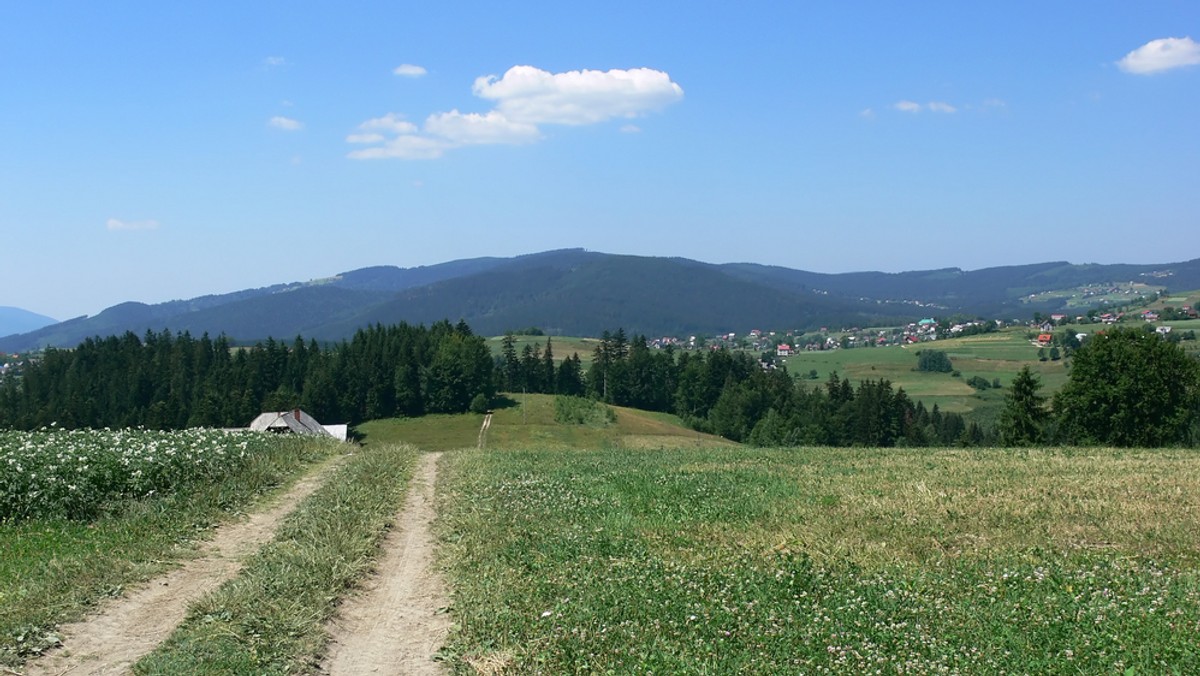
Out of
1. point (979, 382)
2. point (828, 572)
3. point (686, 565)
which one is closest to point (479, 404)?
point (979, 382)

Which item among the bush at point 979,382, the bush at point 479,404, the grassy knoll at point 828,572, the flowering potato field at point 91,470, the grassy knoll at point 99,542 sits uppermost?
the flowering potato field at point 91,470

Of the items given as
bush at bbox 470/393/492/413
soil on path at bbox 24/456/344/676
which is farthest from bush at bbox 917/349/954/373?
soil on path at bbox 24/456/344/676

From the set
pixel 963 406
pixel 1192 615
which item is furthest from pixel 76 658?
pixel 963 406

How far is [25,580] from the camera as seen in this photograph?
1281 centimetres

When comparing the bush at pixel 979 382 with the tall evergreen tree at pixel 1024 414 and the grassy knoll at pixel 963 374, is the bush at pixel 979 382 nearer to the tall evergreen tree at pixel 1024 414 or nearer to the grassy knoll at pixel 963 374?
the grassy knoll at pixel 963 374

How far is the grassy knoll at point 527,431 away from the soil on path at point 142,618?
77625 mm

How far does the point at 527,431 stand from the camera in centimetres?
10669

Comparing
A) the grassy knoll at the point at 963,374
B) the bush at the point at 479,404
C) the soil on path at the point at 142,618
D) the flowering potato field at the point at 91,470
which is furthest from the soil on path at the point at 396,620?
the grassy knoll at the point at 963,374

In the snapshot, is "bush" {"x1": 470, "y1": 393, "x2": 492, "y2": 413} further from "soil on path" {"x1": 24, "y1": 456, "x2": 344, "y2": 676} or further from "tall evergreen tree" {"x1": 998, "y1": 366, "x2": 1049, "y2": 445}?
"soil on path" {"x1": 24, "y1": 456, "x2": 344, "y2": 676}

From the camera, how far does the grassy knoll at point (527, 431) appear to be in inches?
3875

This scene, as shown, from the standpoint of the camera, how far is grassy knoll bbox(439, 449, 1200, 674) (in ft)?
31.4

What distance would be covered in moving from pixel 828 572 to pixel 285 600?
7.76 m

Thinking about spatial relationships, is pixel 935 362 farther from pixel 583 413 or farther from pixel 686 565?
pixel 686 565

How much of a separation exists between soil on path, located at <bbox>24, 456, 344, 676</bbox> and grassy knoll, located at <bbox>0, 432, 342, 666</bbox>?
0.86 feet
